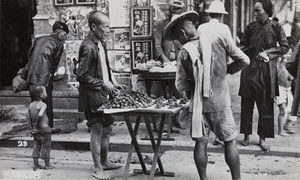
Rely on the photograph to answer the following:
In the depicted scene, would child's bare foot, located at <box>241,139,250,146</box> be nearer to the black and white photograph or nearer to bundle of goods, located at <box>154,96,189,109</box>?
the black and white photograph

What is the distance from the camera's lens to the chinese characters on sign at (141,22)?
890 centimetres

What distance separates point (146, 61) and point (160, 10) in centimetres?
98

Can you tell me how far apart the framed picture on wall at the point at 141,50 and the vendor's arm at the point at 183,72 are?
3494mm

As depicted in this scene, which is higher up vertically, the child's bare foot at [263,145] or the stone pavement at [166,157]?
the child's bare foot at [263,145]

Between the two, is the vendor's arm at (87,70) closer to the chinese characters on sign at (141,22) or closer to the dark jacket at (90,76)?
the dark jacket at (90,76)

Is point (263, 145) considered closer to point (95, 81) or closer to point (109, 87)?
point (109, 87)

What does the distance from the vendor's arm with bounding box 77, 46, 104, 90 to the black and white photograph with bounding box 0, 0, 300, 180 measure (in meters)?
0.01

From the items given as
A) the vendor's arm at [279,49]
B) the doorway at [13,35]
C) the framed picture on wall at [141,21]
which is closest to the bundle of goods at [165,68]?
the framed picture on wall at [141,21]

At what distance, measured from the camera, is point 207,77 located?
17.4ft

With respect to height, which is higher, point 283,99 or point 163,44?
point 163,44

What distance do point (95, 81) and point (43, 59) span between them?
203 cm

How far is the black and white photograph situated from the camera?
5.43 metres

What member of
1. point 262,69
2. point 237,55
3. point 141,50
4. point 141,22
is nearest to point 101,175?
point 237,55

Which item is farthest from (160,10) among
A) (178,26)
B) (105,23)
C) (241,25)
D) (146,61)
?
(241,25)
